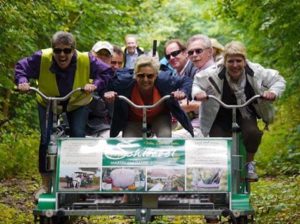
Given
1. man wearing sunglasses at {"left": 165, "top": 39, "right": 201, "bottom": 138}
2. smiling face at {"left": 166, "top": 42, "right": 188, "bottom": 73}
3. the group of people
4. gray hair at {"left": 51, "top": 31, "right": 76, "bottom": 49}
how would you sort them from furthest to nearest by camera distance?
smiling face at {"left": 166, "top": 42, "right": 188, "bottom": 73}
man wearing sunglasses at {"left": 165, "top": 39, "right": 201, "bottom": 138}
gray hair at {"left": 51, "top": 31, "right": 76, "bottom": 49}
the group of people

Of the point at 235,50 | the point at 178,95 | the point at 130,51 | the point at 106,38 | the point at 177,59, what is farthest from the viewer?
the point at 106,38

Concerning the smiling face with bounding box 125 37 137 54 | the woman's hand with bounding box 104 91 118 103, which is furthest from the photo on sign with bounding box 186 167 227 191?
the smiling face with bounding box 125 37 137 54

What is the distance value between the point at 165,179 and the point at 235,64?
154 cm

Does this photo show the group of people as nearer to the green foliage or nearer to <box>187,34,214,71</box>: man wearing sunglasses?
the green foliage

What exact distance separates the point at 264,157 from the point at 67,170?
8.38 m

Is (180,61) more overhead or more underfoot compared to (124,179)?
more overhead

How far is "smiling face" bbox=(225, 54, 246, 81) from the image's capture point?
7.43m

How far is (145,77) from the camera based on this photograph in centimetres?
725

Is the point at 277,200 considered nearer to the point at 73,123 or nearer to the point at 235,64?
the point at 235,64

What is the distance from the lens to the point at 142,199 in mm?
6742

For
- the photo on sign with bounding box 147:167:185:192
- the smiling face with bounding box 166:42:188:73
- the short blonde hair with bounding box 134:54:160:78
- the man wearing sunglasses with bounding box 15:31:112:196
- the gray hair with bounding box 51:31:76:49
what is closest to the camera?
the photo on sign with bounding box 147:167:185:192

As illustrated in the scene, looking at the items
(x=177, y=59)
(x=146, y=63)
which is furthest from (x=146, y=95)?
(x=177, y=59)

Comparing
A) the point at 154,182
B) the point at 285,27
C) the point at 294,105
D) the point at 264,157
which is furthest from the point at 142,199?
the point at 294,105

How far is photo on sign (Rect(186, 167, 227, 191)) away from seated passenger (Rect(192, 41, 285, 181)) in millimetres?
741
